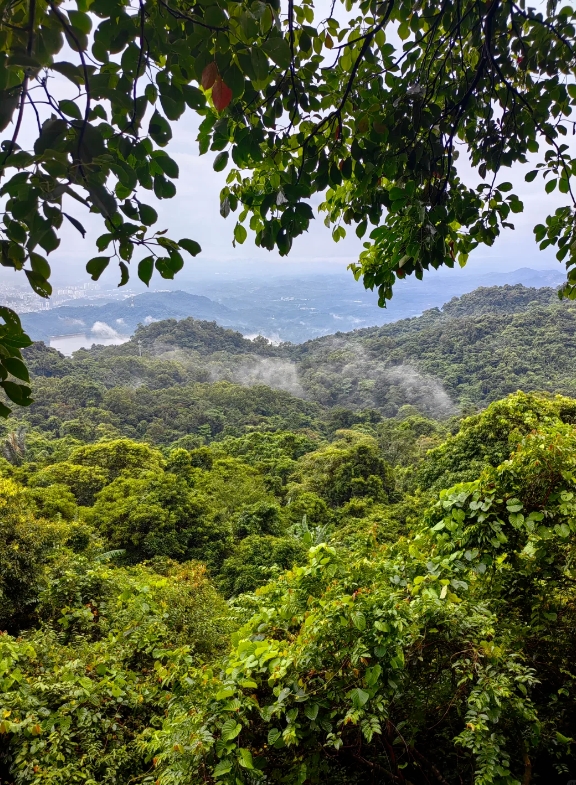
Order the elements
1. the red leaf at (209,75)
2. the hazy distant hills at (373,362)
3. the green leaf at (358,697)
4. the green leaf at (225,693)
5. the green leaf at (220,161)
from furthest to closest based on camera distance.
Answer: the hazy distant hills at (373,362)
the green leaf at (225,693)
the green leaf at (358,697)
the green leaf at (220,161)
the red leaf at (209,75)

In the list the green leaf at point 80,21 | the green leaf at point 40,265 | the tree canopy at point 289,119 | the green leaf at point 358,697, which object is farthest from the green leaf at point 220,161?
the green leaf at point 358,697

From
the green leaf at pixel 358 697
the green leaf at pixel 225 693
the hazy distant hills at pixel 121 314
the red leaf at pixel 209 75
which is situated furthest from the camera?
the hazy distant hills at pixel 121 314

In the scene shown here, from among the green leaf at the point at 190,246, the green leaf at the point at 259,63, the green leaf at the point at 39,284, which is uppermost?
the green leaf at the point at 259,63

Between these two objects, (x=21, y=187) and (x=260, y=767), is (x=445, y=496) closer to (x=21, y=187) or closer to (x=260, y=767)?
(x=260, y=767)

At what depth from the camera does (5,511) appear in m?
5.76

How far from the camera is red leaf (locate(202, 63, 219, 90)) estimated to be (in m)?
0.72

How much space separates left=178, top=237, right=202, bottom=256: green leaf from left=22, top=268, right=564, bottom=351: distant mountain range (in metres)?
74.7

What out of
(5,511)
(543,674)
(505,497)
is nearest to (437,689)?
(543,674)

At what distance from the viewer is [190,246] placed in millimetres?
750

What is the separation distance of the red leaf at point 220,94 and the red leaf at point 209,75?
14 millimetres

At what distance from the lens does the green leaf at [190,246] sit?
2.40 feet

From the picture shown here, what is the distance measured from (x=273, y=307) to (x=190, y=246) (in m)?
117

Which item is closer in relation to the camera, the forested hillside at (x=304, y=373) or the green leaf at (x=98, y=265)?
the green leaf at (x=98, y=265)

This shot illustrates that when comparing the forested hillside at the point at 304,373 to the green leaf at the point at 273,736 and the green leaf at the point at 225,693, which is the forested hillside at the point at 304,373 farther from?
the green leaf at the point at 273,736
